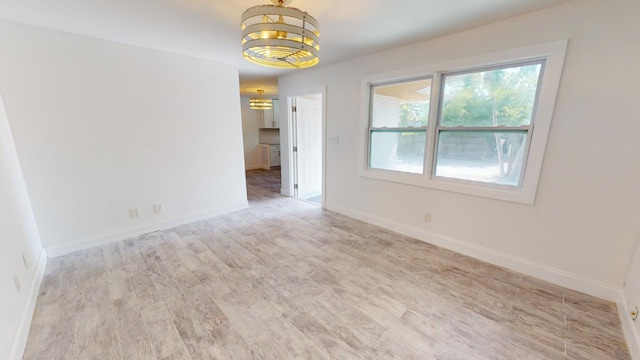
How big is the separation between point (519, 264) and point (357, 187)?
209 centimetres

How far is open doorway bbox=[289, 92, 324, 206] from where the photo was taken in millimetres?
4711

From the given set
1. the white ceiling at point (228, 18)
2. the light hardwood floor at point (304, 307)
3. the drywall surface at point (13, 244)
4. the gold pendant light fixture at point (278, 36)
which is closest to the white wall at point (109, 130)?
the drywall surface at point (13, 244)

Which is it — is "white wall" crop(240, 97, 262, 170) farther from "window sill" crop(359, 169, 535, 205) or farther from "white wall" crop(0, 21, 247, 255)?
"window sill" crop(359, 169, 535, 205)

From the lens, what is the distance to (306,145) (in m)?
4.98

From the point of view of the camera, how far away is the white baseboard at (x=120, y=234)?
271 centimetres

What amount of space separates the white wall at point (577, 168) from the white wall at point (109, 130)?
3027 millimetres

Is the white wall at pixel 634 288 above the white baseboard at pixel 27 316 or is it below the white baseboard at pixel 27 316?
above

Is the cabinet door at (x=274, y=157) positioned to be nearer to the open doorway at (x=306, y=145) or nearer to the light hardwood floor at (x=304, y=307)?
the open doorway at (x=306, y=145)

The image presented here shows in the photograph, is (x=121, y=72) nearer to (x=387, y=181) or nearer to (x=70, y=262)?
(x=70, y=262)

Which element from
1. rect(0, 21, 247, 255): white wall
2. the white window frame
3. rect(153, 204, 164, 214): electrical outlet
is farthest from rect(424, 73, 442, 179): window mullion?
rect(153, 204, 164, 214): electrical outlet

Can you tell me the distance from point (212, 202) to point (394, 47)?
3.46 metres

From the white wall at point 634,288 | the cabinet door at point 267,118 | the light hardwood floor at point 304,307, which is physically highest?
the cabinet door at point 267,118

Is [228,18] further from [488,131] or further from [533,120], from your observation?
[533,120]

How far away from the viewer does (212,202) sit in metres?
3.90
